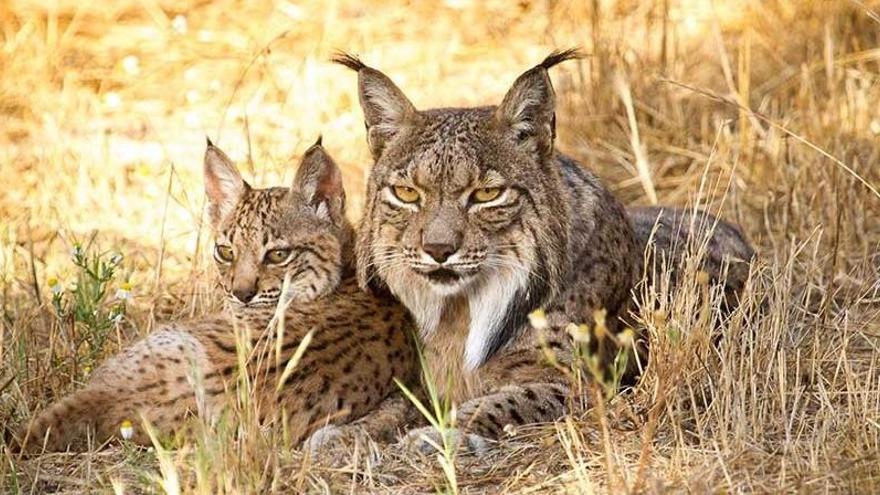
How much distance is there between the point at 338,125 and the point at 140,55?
6.85 feet

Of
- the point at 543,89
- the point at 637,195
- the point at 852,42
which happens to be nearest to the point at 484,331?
the point at 543,89

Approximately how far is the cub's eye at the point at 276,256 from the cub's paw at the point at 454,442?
1095mm

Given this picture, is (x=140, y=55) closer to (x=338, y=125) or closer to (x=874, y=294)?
(x=338, y=125)

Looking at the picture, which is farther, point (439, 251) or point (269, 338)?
point (439, 251)

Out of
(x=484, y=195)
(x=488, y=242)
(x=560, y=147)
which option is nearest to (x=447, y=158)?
(x=484, y=195)

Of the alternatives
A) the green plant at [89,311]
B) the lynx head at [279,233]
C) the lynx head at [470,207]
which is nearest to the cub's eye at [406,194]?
the lynx head at [470,207]

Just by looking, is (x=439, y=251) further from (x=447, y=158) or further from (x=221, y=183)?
(x=221, y=183)

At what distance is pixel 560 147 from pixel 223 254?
386 cm

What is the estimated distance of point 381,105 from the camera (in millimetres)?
6641

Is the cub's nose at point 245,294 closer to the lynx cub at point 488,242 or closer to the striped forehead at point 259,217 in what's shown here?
the striped forehead at point 259,217

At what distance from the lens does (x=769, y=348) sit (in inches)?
238

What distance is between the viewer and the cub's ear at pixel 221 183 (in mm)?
7027

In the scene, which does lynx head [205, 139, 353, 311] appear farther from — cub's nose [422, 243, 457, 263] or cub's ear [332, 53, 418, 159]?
cub's nose [422, 243, 457, 263]

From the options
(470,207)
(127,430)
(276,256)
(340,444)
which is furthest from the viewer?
(276,256)
